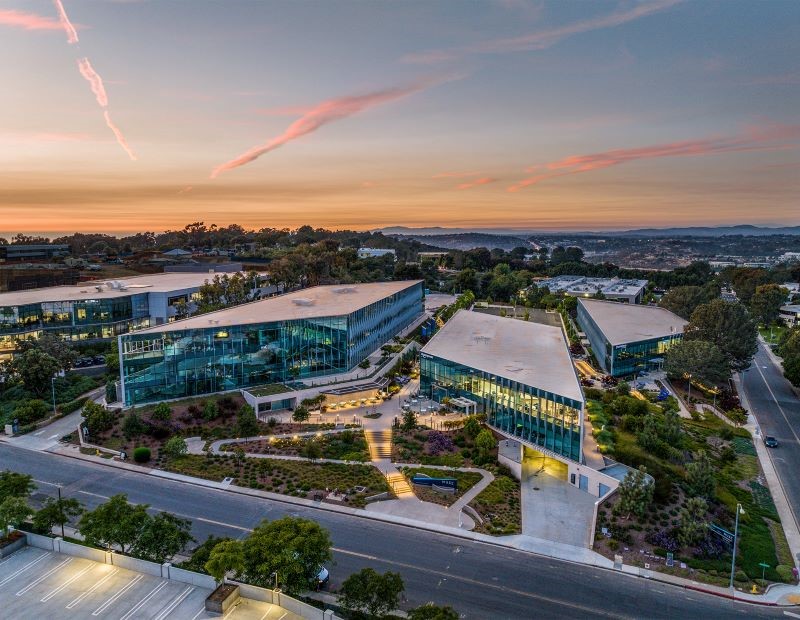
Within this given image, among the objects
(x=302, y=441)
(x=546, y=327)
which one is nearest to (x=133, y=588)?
(x=302, y=441)

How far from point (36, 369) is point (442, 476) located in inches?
2029

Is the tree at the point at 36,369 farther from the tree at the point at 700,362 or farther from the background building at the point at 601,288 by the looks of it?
the background building at the point at 601,288

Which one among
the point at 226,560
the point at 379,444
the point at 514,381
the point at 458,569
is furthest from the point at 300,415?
the point at 226,560

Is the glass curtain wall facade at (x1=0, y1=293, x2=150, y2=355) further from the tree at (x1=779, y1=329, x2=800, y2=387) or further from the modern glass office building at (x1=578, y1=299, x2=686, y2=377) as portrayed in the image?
the tree at (x1=779, y1=329, x2=800, y2=387)

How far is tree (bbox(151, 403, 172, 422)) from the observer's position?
5391 cm

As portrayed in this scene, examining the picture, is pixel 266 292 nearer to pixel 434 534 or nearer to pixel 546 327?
pixel 546 327

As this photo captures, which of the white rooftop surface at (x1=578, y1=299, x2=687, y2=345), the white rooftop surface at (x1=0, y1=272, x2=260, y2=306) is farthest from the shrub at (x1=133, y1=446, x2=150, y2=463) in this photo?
the white rooftop surface at (x1=578, y1=299, x2=687, y2=345)

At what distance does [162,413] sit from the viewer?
177 ft

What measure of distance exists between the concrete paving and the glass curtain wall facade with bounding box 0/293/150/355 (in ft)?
243

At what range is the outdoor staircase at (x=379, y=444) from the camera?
49781 mm

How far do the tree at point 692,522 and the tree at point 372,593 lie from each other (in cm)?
2249

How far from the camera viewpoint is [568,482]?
4600cm

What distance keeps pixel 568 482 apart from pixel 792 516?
1758cm

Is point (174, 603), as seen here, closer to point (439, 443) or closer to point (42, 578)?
point (42, 578)
